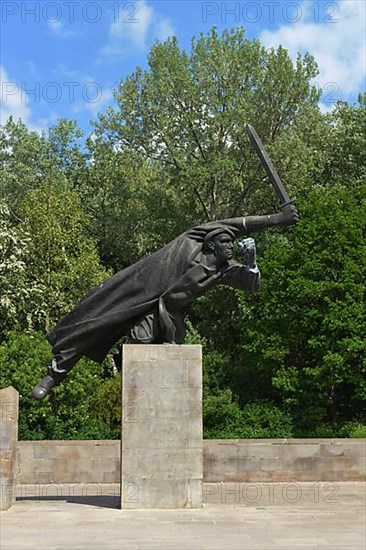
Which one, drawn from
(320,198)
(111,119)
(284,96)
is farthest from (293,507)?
(111,119)

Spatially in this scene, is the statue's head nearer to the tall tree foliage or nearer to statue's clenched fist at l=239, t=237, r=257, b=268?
statue's clenched fist at l=239, t=237, r=257, b=268

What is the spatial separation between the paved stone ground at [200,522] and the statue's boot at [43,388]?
1748mm

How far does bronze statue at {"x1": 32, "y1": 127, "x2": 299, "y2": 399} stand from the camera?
11797mm

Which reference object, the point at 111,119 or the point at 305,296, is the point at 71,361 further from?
the point at 111,119

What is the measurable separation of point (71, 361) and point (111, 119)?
77.4ft

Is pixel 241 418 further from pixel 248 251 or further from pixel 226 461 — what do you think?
pixel 248 251

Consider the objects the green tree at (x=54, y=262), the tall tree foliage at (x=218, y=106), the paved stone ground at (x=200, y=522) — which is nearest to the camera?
the paved stone ground at (x=200, y=522)

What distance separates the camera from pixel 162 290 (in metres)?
11.9

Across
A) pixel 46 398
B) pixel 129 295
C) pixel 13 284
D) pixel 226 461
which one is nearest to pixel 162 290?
pixel 129 295

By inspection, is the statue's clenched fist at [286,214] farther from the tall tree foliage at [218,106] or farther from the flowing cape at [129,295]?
the tall tree foliage at [218,106]

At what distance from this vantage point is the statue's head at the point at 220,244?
11883 millimetres

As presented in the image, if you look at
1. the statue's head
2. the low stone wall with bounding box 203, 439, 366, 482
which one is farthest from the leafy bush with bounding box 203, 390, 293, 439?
the statue's head

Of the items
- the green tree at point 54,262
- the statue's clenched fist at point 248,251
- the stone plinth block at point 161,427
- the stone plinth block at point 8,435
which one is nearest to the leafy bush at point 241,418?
the green tree at point 54,262

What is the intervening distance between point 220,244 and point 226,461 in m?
5.77
